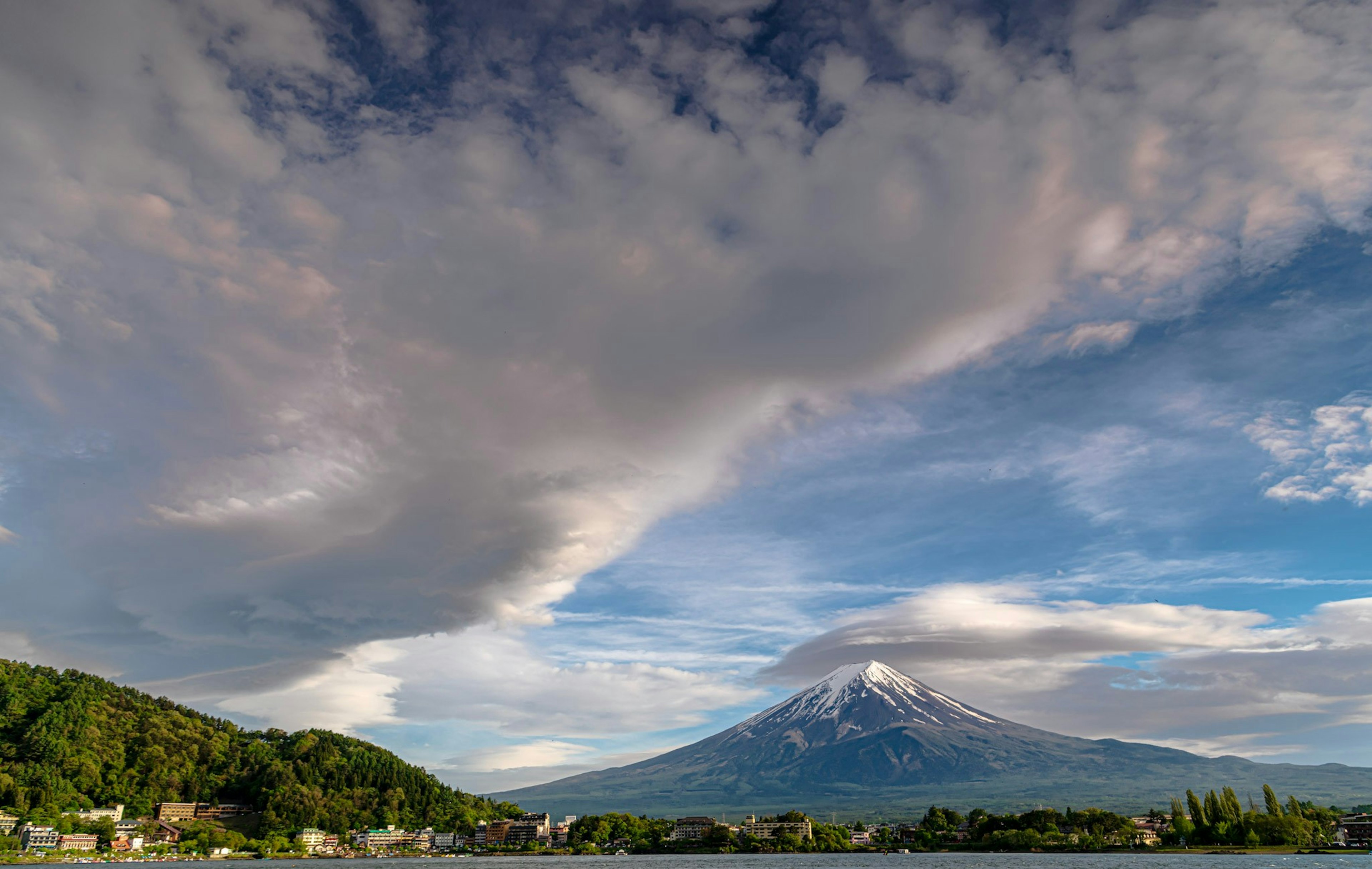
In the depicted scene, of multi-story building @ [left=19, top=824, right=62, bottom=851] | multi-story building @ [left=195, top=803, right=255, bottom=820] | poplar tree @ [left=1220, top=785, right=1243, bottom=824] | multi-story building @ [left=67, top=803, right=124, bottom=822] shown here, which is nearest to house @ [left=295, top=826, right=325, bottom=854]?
multi-story building @ [left=195, top=803, right=255, bottom=820]

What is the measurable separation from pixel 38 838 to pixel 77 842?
709 cm

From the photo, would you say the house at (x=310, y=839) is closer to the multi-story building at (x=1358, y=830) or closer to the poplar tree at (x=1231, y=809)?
the poplar tree at (x=1231, y=809)

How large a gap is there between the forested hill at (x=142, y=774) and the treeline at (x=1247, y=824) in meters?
148

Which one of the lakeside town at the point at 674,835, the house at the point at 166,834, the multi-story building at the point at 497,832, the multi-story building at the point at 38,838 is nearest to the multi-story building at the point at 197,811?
the lakeside town at the point at 674,835

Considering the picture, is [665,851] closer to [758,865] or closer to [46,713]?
[758,865]

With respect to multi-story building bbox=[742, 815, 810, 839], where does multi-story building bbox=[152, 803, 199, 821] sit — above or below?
above

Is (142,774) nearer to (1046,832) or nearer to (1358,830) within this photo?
(1046,832)

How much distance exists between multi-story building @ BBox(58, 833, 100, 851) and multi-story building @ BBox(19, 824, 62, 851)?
54 cm

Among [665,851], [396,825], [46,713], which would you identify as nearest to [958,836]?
[665,851]

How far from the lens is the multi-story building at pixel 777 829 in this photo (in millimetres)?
177500

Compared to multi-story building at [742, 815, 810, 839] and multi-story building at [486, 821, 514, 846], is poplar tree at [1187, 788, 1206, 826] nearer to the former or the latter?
multi-story building at [742, 815, 810, 839]

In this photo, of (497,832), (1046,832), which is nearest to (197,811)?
(497,832)

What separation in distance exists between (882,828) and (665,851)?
57.9 metres

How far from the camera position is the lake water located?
94.2 metres
